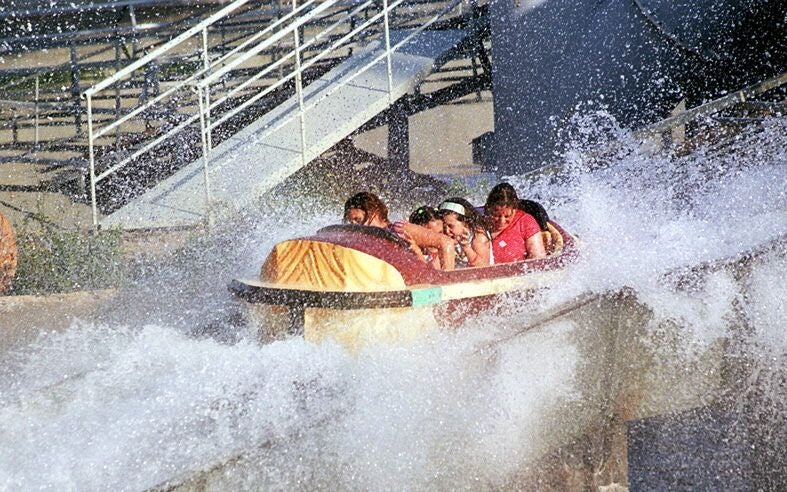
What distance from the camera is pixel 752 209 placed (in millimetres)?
7082

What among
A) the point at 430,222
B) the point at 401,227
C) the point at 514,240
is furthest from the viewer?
the point at 514,240

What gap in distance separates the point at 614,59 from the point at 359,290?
5552mm

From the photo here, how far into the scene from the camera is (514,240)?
6.43 meters

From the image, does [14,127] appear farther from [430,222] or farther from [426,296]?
[426,296]

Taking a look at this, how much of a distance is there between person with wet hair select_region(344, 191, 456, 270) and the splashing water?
0.54 m

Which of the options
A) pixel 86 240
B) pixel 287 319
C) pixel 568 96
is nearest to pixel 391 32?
pixel 568 96

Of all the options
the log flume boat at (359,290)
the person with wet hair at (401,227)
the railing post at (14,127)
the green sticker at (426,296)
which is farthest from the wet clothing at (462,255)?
the railing post at (14,127)

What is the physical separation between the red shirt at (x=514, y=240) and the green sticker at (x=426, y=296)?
1.11 m

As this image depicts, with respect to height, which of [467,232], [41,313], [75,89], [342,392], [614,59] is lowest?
[342,392]

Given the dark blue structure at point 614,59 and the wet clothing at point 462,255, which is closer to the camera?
the wet clothing at point 462,255

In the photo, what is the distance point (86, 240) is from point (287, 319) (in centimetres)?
320

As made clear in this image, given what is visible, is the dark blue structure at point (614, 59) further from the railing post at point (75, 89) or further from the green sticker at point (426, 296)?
the green sticker at point (426, 296)

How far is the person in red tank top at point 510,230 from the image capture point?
21.0 ft

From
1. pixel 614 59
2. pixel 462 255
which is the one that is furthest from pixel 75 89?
pixel 462 255
